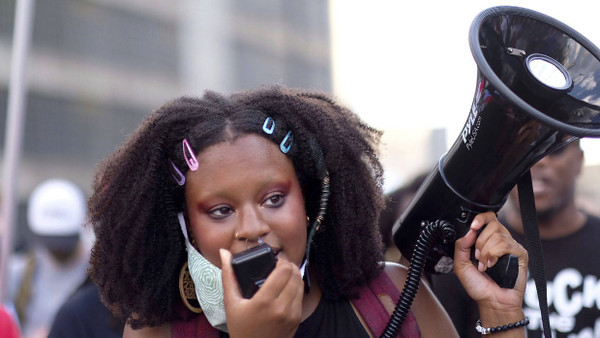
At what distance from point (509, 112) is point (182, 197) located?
0.95 metres

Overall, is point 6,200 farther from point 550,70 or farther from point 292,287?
point 550,70

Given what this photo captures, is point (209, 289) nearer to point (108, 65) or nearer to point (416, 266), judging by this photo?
point (416, 266)

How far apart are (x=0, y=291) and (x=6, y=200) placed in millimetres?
669

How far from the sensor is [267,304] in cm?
177

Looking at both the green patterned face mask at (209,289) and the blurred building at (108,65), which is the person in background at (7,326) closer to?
the green patterned face mask at (209,289)

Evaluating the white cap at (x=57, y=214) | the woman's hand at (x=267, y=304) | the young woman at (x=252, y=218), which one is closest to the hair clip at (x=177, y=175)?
the young woman at (x=252, y=218)

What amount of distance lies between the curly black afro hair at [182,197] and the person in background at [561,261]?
2.02 ft

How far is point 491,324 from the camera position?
1994 millimetres

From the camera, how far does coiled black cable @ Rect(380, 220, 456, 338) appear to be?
6.57 feet

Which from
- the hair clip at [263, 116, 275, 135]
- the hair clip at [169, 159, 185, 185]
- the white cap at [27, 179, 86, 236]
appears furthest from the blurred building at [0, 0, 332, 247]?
the hair clip at [263, 116, 275, 135]

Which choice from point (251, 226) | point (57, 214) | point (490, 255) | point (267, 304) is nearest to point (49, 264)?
point (57, 214)

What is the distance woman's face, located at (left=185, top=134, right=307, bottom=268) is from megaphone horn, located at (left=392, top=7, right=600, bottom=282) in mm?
379

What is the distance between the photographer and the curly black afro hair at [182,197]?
6.98 ft

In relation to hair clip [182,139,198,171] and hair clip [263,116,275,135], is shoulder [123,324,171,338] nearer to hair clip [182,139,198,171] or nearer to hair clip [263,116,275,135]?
hair clip [182,139,198,171]
